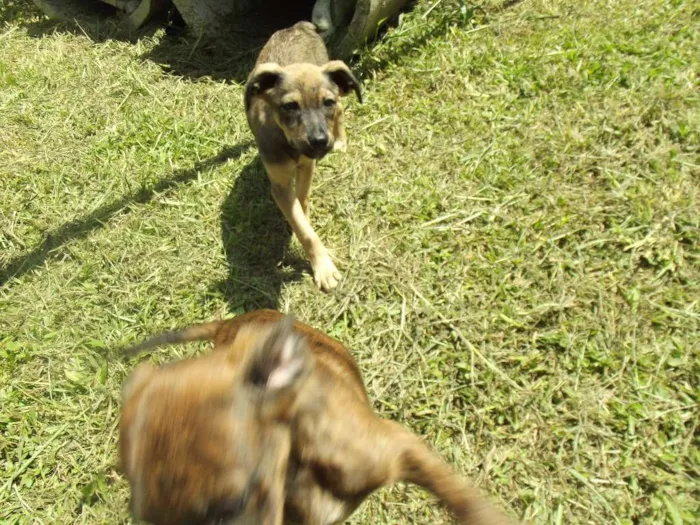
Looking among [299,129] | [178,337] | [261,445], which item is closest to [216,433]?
[261,445]

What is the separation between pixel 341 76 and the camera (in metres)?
4.68

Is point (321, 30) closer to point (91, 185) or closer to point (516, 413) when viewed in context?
point (91, 185)

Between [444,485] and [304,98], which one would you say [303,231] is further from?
[444,485]

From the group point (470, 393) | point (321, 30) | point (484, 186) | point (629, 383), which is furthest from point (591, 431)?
point (321, 30)

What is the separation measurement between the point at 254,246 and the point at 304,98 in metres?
1.46

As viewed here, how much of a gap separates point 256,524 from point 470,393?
229cm

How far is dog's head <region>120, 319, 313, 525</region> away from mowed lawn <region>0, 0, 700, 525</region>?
1866 millimetres

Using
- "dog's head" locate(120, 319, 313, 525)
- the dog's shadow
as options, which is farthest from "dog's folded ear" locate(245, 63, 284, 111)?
"dog's head" locate(120, 319, 313, 525)

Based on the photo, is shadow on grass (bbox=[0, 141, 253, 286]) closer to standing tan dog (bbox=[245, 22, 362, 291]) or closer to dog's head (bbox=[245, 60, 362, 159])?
standing tan dog (bbox=[245, 22, 362, 291])

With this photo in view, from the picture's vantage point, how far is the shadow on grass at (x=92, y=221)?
5.07 m

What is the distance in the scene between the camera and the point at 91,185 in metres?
5.62

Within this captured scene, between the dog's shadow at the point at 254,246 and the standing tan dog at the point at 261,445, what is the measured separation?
2303 millimetres

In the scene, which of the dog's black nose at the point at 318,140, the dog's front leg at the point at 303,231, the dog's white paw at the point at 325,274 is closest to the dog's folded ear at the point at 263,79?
the dog's front leg at the point at 303,231

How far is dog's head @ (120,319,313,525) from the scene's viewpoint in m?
1.56
